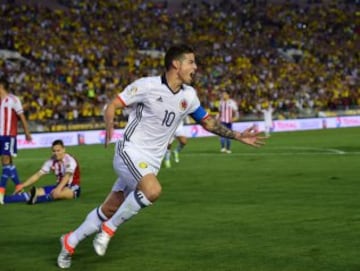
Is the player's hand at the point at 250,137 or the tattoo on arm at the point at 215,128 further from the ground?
the tattoo on arm at the point at 215,128

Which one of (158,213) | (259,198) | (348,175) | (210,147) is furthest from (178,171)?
(210,147)

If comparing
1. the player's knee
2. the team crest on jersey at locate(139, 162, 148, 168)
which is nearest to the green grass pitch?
the player's knee

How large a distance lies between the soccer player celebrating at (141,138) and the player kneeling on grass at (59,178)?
20.9ft

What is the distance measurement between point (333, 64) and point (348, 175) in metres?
41.2

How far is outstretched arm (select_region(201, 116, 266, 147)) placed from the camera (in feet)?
30.8

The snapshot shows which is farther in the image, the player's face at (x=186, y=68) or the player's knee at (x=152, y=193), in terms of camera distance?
the player's face at (x=186, y=68)

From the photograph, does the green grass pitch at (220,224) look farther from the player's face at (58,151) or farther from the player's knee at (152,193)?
the player's face at (58,151)

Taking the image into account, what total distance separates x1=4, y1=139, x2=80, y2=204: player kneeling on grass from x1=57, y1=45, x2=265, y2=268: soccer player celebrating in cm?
638

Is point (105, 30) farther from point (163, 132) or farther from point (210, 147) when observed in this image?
point (163, 132)

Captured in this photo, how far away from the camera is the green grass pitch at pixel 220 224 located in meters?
8.91

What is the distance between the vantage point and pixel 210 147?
107 ft

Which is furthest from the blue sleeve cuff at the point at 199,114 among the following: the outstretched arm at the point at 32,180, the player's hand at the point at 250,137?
the outstretched arm at the point at 32,180

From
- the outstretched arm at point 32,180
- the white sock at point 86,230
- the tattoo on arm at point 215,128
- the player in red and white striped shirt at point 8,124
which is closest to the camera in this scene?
the white sock at point 86,230

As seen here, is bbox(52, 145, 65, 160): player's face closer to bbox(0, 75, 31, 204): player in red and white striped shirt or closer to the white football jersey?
bbox(0, 75, 31, 204): player in red and white striped shirt
